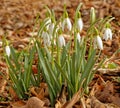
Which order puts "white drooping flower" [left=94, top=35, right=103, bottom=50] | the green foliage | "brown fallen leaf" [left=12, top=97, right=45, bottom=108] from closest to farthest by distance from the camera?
"white drooping flower" [left=94, top=35, right=103, bottom=50], "brown fallen leaf" [left=12, top=97, right=45, bottom=108], the green foliage

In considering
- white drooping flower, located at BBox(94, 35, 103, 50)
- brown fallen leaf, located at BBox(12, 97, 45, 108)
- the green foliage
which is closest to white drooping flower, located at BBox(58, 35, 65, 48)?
white drooping flower, located at BBox(94, 35, 103, 50)

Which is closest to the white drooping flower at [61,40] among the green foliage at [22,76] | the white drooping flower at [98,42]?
the white drooping flower at [98,42]

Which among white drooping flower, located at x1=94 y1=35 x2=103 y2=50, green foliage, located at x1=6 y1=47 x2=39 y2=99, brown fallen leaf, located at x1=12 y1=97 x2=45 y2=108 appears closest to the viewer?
white drooping flower, located at x1=94 y1=35 x2=103 y2=50

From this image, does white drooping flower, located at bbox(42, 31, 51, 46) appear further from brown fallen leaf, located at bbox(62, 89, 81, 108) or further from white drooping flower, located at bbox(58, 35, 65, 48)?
brown fallen leaf, located at bbox(62, 89, 81, 108)

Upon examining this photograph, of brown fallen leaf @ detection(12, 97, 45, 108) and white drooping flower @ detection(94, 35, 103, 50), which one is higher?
white drooping flower @ detection(94, 35, 103, 50)

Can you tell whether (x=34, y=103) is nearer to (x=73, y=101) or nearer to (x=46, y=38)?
(x=73, y=101)

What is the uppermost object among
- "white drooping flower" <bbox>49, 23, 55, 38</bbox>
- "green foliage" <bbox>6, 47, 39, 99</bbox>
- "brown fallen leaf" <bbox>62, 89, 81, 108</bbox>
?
"white drooping flower" <bbox>49, 23, 55, 38</bbox>

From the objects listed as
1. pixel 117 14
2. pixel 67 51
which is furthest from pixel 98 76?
pixel 117 14

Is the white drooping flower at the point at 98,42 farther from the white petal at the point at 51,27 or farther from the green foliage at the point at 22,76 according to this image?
the green foliage at the point at 22,76

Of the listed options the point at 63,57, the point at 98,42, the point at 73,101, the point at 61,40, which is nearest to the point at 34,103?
the point at 73,101

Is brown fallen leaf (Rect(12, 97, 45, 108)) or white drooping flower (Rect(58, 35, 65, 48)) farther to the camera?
brown fallen leaf (Rect(12, 97, 45, 108))
